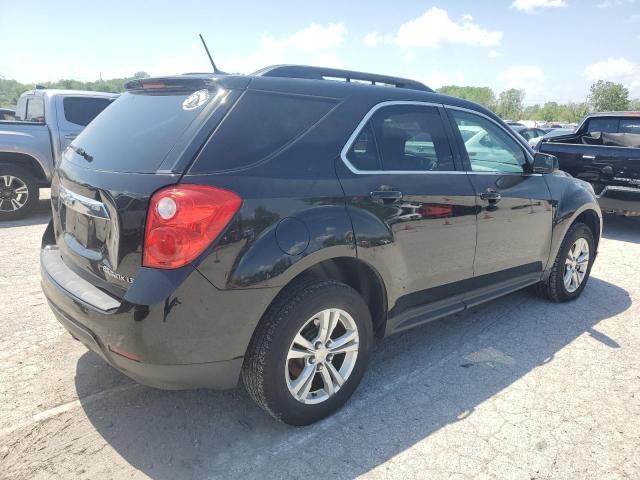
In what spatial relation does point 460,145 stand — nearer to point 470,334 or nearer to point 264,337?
point 470,334

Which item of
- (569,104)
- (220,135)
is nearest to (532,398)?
(220,135)

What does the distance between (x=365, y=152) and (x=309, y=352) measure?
1.14 m

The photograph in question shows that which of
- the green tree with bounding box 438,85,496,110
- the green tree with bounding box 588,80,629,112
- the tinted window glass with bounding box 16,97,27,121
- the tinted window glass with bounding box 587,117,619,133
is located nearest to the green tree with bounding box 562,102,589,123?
the green tree with bounding box 588,80,629,112

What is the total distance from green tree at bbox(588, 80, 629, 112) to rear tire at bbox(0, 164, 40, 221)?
70.9m

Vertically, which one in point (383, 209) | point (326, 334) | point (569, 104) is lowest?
point (326, 334)

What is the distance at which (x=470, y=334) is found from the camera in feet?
12.6

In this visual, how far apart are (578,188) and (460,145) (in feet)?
5.70

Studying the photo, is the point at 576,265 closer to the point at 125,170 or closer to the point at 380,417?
the point at 380,417

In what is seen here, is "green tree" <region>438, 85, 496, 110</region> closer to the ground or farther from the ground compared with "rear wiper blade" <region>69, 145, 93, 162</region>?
farther from the ground

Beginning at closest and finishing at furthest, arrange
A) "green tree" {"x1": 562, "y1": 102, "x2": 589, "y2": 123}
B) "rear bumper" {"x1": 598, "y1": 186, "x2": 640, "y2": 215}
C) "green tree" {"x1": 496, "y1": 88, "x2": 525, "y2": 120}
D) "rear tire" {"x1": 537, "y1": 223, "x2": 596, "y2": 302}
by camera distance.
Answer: "rear tire" {"x1": 537, "y1": 223, "x2": 596, "y2": 302}, "rear bumper" {"x1": 598, "y1": 186, "x2": 640, "y2": 215}, "green tree" {"x1": 562, "y1": 102, "x2": 589, "y2": 123}, "green tree" {"x1": 496, "y1": 88, "x2": 525, "y2": 120}

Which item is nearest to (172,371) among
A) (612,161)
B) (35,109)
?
(612,161)

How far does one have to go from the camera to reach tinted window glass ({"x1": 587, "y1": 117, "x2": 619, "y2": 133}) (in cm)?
843

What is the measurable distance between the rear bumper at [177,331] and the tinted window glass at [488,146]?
6.59ft

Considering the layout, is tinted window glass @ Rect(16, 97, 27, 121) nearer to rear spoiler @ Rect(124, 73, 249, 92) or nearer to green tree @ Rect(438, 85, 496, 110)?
rear spoiler @ Rect(124, 73, 249, 92)
